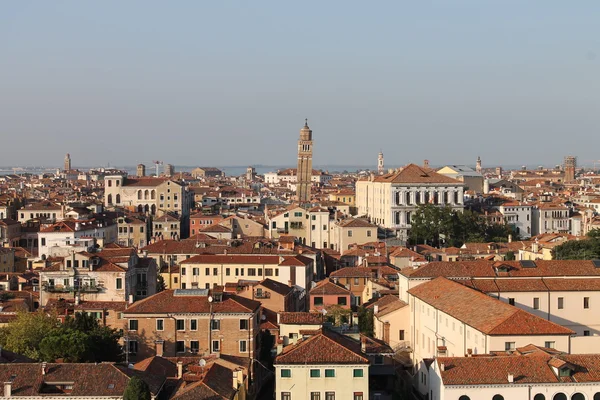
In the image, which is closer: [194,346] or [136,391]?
[136,391]

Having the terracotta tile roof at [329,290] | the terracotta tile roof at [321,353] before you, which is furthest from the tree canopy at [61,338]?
the terracotta tile roof at [329,290]

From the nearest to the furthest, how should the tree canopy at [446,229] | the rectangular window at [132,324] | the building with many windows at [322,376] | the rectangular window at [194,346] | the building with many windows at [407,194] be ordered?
the building with many windows at [322,376], the rectangular window at [194,346], the rectangular window at [132,324], the tree canopy at [446,229], the building with many windows at [407,194]

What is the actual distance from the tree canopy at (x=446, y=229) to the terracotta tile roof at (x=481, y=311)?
30917 mm

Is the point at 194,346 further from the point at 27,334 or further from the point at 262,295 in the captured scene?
the point at 262,295

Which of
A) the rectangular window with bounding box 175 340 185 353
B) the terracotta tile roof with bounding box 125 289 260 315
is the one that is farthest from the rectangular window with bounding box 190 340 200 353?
the terracotta tile roof with bounding box 125 289 260 315

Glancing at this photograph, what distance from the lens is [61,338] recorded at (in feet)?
80.1

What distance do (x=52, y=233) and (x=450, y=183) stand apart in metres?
32.5

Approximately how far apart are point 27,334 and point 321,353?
898 centimetres

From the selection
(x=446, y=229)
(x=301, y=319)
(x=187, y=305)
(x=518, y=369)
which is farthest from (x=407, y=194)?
(x=518, y=369)

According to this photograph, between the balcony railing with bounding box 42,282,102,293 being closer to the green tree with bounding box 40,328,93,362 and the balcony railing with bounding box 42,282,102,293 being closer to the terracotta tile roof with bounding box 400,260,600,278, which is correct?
the green tree with bounding box 40,328,93,362

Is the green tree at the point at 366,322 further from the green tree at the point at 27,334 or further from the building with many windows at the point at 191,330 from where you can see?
the green tree at the point at 27,334

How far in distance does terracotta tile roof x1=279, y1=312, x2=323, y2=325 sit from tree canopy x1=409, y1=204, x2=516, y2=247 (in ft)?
109

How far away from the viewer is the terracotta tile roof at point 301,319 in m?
28.1

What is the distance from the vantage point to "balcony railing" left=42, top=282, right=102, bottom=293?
33031mm
